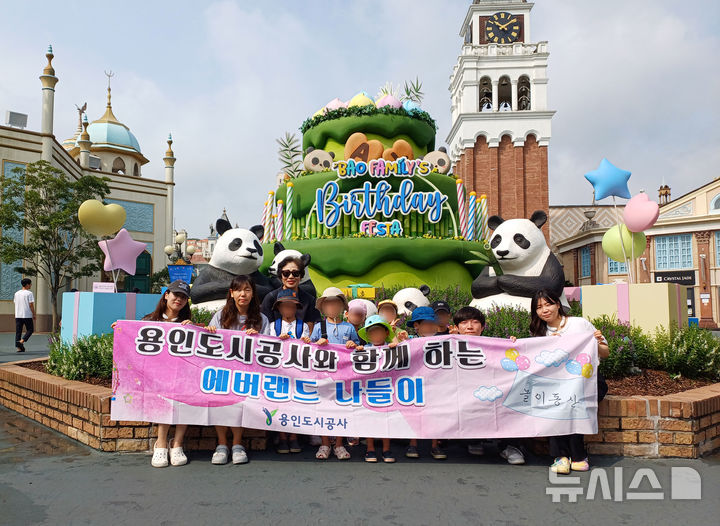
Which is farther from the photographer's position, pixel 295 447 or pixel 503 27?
pixel 503 27

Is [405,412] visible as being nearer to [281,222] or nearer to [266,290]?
[266,290]

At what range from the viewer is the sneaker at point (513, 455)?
4.23 meters

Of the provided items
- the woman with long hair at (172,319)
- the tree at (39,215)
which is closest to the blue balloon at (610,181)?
the woman with long hair at (172,319)

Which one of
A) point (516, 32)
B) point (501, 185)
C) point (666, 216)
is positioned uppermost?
point (516, 32)

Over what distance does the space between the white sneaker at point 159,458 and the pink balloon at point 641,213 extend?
719cm

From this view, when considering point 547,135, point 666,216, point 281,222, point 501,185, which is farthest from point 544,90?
point 281,222

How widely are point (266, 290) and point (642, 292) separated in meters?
5.31

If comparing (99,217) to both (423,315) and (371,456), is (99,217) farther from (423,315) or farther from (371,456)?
(371,456)

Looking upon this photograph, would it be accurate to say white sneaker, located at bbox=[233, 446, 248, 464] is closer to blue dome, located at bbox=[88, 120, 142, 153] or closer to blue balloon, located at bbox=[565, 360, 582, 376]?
blue balloon, located at bbox=[565, 360, 582, 376]

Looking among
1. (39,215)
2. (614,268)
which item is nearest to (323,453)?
(39,215)

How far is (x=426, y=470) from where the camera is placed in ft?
13.4

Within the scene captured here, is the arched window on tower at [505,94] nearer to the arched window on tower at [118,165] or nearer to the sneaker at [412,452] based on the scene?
the arched window on tower at [118,165]

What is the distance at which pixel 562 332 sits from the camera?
14.4 ft
